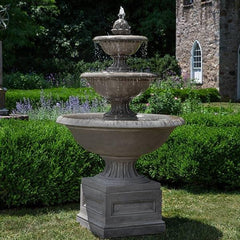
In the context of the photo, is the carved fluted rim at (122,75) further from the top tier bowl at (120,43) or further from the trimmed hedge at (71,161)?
the trimmed hedge at (71,161)

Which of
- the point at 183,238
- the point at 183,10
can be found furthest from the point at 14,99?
the point at 183,10

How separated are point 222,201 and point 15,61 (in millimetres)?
19304

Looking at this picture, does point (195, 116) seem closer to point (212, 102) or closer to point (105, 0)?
point (212, 102)

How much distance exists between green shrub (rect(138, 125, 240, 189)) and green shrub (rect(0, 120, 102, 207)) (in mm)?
1101

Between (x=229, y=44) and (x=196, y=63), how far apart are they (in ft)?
6.62

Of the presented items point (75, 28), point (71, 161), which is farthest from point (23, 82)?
point (71, 161)

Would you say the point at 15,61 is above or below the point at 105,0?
below

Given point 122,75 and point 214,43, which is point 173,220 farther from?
point 214,43

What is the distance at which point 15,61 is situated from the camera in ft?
80.1

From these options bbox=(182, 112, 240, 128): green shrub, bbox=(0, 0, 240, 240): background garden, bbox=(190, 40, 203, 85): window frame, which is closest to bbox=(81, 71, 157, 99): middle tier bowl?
bbox=(0, 0, 240, 240): background garden

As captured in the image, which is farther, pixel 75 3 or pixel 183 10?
pixel 75 3

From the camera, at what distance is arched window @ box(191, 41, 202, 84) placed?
834 inches

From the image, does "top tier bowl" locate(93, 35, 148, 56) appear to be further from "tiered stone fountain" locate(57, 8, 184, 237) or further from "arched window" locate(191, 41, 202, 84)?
"arched window" locate(191, 41, 202, 84)

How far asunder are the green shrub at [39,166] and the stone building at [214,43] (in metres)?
14.3
